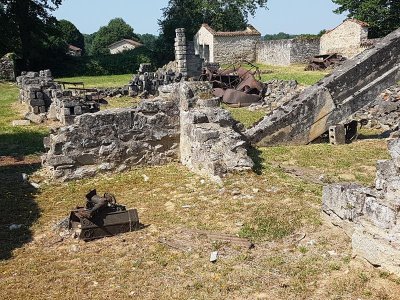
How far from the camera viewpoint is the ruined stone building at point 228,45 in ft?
129

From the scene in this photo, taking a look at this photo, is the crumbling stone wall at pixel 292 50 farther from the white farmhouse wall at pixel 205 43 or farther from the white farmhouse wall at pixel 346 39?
the white farmhouse wall at pixel 205 43

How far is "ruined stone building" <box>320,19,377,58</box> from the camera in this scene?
106 ft

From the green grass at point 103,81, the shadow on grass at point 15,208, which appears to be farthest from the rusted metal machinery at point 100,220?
the green grass at point 103,81

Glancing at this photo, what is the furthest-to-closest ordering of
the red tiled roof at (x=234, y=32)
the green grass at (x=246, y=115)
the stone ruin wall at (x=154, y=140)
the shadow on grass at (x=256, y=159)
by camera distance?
1. the red tiled roof at (x=234, y=32)
2. the green grass at (x=246, y=115)
3. the stone ruin wall at (x=154, y=140)
4. the shadow on grass at (x=256, y=159)

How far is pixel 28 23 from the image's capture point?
36031 mm

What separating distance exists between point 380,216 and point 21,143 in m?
11.4

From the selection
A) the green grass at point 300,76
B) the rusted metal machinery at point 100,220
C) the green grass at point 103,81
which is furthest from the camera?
the green grass at point 103,81

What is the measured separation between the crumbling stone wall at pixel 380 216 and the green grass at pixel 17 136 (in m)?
9.46

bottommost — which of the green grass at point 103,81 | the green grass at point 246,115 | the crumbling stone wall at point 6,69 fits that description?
the green grass at point 246,115

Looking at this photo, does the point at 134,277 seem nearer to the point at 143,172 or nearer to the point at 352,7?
the point at 143,172

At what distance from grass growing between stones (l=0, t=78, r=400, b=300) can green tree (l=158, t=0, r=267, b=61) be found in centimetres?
3622

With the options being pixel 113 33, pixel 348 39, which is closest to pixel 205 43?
pixel 348 39

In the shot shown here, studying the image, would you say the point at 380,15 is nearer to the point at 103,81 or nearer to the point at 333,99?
the point at 103,81

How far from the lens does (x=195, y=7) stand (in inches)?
1929
